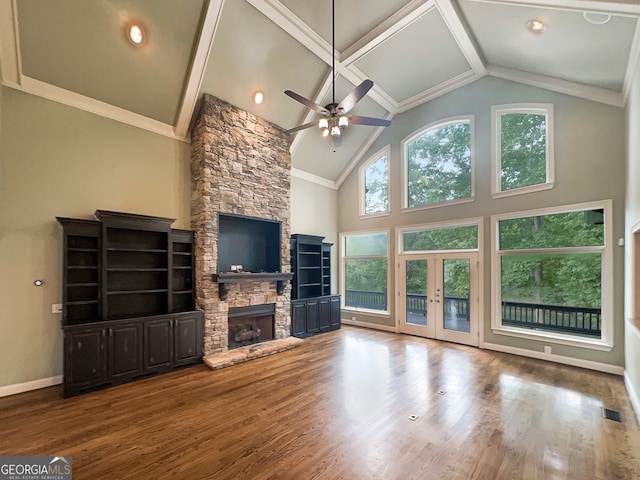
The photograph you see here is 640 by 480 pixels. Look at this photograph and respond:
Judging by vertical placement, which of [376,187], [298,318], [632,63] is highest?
[632,63]

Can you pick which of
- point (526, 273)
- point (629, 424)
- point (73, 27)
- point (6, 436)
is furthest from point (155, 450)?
point (526, 273)

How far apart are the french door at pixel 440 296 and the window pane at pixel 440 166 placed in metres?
1.45

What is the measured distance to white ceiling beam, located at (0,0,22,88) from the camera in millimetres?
3388

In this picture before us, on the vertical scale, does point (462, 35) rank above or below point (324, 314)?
above

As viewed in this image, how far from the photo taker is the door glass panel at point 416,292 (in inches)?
270

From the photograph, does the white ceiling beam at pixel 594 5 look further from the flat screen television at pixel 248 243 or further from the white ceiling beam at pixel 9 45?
the white ceiling beam at pixel 9 45

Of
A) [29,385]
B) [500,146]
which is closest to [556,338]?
[500,146]

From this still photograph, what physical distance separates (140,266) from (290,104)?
4.37 meters

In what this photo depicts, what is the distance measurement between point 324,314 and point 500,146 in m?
5.54

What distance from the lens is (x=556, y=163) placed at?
5.08 m

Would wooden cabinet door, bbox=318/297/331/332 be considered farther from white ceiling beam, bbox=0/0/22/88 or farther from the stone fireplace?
white ceiling beam, bbox=0/0/22/88

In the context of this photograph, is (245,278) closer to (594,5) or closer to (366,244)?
(366,244)

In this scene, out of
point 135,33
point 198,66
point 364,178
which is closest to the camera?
point 135,33

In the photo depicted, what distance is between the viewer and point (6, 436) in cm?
284
